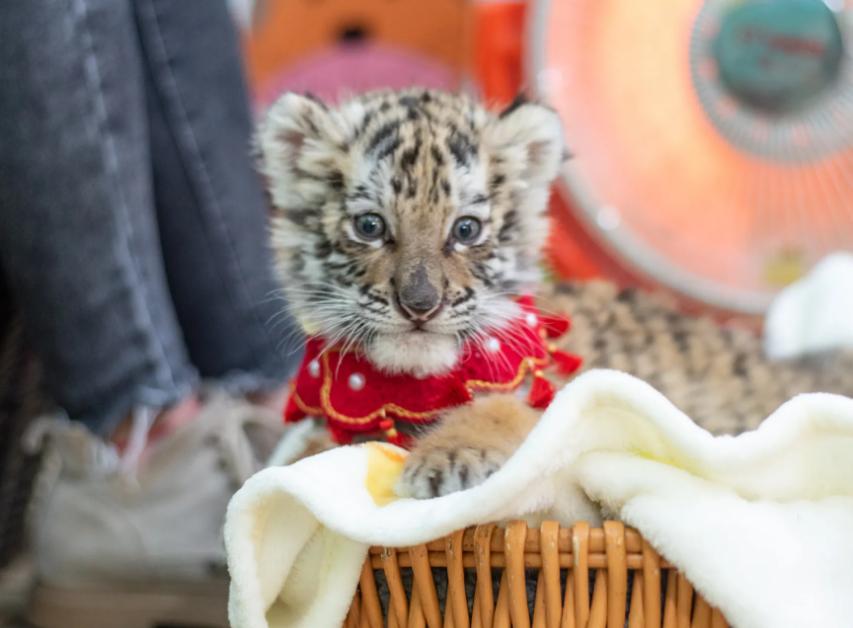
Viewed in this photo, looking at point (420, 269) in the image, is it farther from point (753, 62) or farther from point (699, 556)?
point (753, 62)

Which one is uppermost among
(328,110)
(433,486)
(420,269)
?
(328,110)

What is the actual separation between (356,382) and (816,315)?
34.7 inches

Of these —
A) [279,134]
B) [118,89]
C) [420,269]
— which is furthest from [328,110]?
[118,89]

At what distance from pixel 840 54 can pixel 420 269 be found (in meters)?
0.94

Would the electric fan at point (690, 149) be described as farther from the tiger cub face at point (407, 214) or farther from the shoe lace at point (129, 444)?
the shoe lace at point (129, 444)

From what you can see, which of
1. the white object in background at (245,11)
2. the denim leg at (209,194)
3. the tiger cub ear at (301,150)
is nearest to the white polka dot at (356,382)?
the tiger cub ear at (301,150)

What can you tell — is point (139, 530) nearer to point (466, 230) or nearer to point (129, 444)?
point (129, 444)

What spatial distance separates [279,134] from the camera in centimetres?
118

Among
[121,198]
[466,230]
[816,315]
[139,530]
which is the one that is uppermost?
[466,230]

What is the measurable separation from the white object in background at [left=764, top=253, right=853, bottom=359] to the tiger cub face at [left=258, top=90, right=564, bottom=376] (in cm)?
60

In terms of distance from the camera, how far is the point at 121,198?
140 centimetres

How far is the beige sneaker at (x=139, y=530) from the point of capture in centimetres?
140

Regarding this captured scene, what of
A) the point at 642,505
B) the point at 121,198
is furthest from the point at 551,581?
the point at 121,198

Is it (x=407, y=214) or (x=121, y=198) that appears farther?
(x=121, y=198)
